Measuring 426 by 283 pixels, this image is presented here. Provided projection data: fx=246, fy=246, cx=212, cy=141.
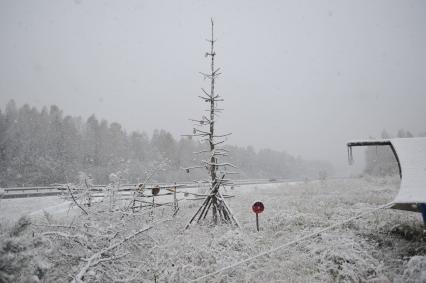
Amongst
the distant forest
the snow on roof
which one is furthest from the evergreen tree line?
the snow on roof

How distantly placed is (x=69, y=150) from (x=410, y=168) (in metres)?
46.0

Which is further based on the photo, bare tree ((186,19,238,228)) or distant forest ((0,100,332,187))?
distant forest ((0,100,332,187))

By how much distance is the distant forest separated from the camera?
34378 millimetres

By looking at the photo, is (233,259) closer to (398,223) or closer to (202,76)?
(398,223)

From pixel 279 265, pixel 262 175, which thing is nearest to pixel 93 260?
pixel 279 265

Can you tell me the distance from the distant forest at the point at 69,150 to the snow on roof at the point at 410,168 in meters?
19.8

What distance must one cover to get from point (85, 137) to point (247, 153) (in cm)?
4929

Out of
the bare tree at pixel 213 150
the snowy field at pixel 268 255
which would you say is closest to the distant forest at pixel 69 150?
the bare tree at pixel 213 150

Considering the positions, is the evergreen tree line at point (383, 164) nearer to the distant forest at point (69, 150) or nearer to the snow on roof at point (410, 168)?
the distant forest at point (69, 150)

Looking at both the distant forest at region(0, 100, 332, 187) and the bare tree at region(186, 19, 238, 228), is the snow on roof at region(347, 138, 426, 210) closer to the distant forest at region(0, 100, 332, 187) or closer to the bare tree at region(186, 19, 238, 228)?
the bare tree at region(186, 19, 238, 228)

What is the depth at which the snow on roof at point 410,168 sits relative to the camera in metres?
7.12

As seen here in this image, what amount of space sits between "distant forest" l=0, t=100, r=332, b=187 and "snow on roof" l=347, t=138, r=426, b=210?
1979 centimetres

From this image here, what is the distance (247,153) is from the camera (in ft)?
267

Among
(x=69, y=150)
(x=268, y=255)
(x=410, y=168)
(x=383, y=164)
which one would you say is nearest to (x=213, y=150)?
(x=268, y=255)
